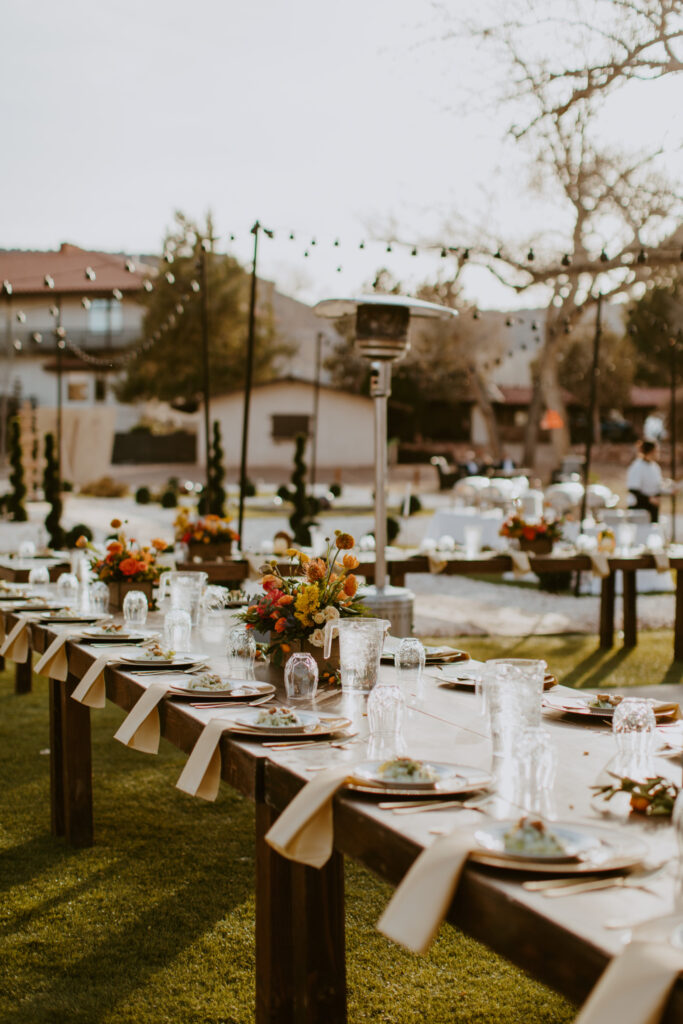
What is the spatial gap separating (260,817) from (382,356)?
3804mm

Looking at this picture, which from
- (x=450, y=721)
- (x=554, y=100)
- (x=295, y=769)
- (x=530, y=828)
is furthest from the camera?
(x=554, y=100)

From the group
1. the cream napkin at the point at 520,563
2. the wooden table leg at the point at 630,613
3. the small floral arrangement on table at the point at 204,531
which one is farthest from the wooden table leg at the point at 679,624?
the small floral arrangement on table at the point at 204,531

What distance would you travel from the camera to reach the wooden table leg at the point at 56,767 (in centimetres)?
432

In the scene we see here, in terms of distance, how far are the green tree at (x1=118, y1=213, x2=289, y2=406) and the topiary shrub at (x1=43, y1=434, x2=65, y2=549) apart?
19.5 meters

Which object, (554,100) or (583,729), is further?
(554,100)

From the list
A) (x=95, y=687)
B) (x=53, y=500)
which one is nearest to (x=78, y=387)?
(x=53, y=500)

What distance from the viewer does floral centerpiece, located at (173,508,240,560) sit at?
7762 millimetres

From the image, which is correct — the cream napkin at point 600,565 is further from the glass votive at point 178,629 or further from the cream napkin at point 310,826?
the cream napkin at point 310,826

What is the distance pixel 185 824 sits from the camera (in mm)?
4535

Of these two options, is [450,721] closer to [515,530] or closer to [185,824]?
[185,824]

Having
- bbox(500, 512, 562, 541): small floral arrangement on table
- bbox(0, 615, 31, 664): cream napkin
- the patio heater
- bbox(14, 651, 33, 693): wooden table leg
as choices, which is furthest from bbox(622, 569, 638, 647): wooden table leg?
bbox(0, 615, 31, 664): cream napkin

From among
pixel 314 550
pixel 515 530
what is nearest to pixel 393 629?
pixel 314 550

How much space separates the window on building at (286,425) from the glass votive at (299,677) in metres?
35.2

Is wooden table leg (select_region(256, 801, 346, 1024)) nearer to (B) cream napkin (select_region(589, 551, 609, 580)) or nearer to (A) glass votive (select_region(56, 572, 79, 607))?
(A) glass votive (select_region(56, 572, 79, 607))
